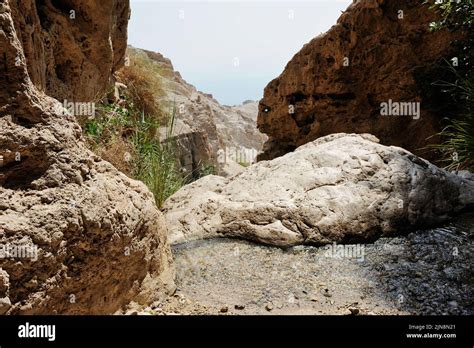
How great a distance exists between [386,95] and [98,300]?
7.05m

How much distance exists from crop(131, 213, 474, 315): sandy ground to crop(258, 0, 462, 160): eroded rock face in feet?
13.5

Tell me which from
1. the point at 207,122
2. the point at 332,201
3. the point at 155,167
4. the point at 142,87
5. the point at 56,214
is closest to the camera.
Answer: the point at 56,214

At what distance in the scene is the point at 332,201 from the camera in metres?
3.15

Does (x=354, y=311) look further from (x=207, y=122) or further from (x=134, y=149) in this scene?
(x=207, y=122)

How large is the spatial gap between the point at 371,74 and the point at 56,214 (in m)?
7.10

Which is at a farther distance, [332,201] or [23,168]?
[332,201]

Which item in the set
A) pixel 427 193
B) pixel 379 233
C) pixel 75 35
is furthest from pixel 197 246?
pixel 75 35

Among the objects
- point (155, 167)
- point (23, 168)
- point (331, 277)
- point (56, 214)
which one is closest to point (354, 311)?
point (331, 277)

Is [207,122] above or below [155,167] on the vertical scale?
above

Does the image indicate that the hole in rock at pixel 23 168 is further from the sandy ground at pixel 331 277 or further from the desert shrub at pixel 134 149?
the desert shrub at pixel 134 149

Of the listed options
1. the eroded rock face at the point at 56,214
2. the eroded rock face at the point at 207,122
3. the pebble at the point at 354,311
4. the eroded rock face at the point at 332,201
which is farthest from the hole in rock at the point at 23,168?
the eroded rock face at the point at 207,122

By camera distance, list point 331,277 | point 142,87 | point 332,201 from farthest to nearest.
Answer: point 142,87
point 332,201
point 331,277

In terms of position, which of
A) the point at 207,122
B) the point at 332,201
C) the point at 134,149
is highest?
the point at 207,122

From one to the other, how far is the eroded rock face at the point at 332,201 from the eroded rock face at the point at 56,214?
0.98 meters
